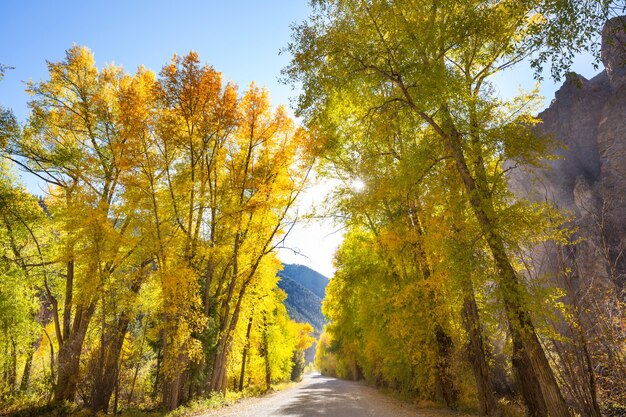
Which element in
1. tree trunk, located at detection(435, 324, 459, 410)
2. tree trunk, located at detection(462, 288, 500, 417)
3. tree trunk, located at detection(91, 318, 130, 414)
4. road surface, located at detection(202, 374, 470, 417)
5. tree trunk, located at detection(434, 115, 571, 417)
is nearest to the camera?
tree trunk, located at detection(434, 115, 571, 417)

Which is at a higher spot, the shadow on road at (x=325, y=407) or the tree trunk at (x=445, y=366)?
the tree trunk at (x=445, y=366)

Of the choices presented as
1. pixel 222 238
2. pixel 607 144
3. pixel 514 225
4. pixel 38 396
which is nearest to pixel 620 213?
pixel 607 144

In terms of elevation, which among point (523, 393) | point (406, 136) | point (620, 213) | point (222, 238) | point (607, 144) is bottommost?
point (523, 393)

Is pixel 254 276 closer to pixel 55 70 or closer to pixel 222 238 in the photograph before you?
pixel 222 238

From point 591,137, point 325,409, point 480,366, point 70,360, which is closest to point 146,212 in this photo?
point 70,360

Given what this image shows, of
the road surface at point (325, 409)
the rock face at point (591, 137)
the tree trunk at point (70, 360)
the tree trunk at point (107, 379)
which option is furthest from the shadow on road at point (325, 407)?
the rock face at point (591, 137)

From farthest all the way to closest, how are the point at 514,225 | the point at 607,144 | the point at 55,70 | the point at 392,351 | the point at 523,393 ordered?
the point at 607,144, the point at 392,351, the point at 55,70, the point at 523,393, the point at 514,225

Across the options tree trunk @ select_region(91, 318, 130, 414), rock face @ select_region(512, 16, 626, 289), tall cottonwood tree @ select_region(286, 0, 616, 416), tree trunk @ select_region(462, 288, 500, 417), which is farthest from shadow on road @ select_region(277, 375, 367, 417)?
rock face @ select_region(512, 16, 626, 289)

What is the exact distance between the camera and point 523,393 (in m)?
8.82

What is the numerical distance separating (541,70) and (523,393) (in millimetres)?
8285

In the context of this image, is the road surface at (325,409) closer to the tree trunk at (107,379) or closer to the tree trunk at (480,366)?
the tree trunk at (480,366)

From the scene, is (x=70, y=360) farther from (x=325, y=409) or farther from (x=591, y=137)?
(x=591, y=137)

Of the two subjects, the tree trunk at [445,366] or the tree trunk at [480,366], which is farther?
the tree trunk at [445,366]

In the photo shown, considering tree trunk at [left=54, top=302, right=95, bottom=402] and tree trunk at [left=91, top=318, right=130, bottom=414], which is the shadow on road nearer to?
tree trunk at [left=91, top=318, right=130, bottom=414]
